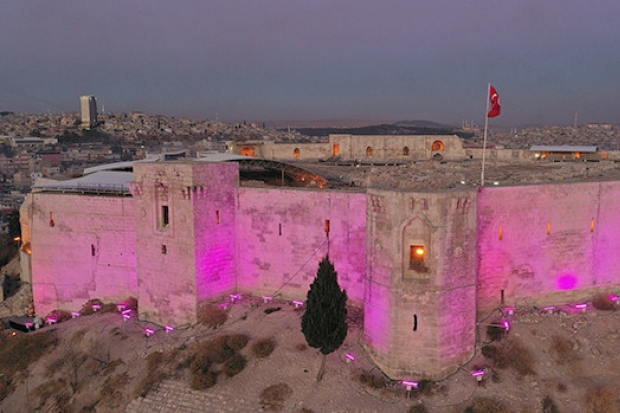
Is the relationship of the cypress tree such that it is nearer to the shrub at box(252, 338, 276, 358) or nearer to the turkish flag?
the shrub at box(252, 338, 276, 358)

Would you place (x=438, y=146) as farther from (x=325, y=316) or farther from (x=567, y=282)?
(x=325, y=316)

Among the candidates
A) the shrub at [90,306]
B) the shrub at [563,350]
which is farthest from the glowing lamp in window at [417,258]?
the shrub at [90,306]

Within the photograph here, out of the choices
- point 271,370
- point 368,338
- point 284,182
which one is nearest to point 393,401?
point 368,338

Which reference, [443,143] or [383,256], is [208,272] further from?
[443,143]

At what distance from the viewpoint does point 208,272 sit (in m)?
19.4

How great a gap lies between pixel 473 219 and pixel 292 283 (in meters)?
7.22

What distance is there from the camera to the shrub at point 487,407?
13.8 meters

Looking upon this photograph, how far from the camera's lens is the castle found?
1496cm

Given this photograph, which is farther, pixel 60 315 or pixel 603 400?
pixel 60 315

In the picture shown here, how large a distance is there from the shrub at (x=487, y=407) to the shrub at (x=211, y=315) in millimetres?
8840

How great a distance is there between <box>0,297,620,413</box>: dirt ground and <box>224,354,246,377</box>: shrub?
168mm

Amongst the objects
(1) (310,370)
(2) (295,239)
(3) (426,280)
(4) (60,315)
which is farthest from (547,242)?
(4) (60,315)

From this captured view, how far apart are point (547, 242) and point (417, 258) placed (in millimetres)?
5276

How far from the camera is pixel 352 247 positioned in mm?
18156
